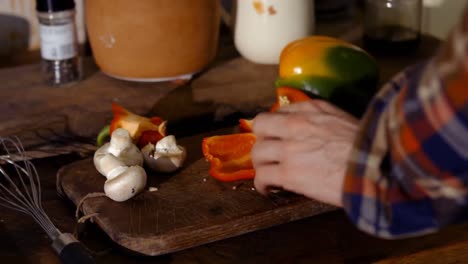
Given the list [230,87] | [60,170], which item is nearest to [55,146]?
[60,170]

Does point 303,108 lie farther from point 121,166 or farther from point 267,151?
point 121,166

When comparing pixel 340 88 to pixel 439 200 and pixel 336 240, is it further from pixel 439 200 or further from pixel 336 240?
pixel 439 200

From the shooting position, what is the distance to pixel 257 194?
0.88 m

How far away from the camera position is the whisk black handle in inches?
30.0

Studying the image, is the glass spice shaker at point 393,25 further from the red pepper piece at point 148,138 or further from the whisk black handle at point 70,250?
the whisk black handle at point 70,250

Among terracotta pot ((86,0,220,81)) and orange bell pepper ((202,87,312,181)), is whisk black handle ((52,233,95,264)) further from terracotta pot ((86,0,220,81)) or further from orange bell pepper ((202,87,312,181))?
terracotta pot ((86,0,220,81))

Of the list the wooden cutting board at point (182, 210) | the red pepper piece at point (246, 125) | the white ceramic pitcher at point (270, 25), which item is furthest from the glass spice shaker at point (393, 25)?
the wooden cutting board at point (182, 210)

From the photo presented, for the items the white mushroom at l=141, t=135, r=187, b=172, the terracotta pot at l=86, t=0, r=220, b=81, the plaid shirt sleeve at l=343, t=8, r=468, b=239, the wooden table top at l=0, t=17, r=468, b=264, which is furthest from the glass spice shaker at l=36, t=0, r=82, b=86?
the plaid shirt sleeve at l=343, t=8, r=468, b=239

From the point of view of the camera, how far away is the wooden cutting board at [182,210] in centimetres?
81

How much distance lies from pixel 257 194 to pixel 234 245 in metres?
0.07

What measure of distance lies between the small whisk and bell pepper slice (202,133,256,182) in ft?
0.65

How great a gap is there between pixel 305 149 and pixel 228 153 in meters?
0.20

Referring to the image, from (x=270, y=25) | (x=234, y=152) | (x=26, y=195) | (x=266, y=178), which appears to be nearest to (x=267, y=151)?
(x=266, y=178)

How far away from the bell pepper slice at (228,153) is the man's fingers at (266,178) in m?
0.07
